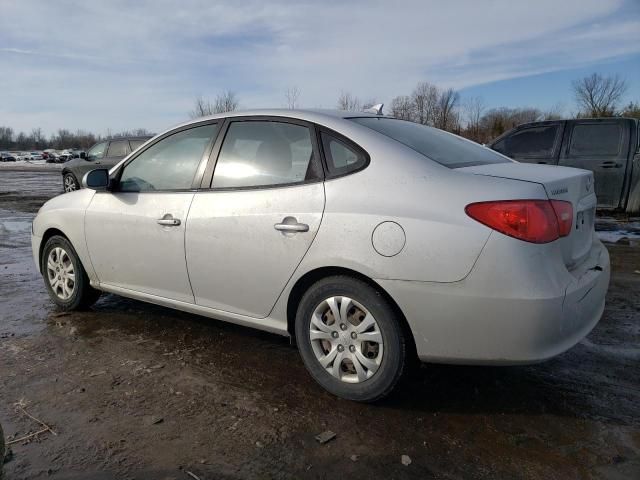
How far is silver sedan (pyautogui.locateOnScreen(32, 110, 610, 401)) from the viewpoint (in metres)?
2.47

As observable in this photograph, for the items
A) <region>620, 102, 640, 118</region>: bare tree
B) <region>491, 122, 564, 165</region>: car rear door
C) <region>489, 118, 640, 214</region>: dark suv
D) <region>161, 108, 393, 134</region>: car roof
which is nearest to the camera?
<region>161, 108, 393, 134</region>: car roof

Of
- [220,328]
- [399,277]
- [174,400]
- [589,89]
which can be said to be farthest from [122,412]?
[589,89]

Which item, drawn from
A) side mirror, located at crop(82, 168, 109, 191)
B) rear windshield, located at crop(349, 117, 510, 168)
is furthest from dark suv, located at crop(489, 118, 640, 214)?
side mirror, located at crop(82, 168, 109, 191)

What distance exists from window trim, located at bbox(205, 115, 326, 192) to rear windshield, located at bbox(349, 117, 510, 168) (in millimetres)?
320

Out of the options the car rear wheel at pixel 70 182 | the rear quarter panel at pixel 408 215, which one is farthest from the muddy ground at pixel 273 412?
the car rear wheel at pixel 70 182

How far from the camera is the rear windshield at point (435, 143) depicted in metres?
2.98

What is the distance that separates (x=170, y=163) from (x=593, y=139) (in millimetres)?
7283

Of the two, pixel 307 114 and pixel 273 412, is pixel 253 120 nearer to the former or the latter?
pixel 307 114

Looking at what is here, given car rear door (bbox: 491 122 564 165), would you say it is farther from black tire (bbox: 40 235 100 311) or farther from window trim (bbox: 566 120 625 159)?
black tire (bbox: 40 235 100 311)

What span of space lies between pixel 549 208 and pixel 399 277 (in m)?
0.79

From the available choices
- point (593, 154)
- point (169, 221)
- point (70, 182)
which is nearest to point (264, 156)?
point (169, 221)

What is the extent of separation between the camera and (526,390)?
9.94 feet

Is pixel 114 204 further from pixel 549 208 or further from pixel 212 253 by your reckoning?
pixel 549 208

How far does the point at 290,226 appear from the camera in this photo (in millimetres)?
2949
